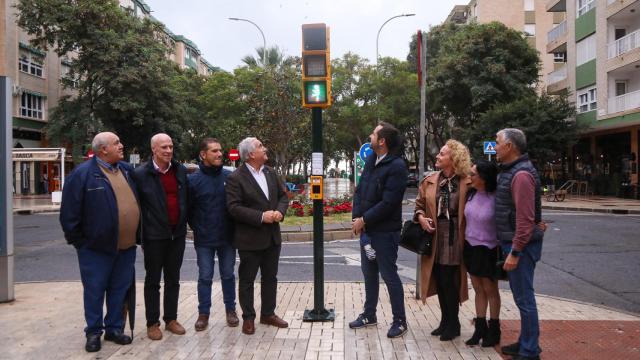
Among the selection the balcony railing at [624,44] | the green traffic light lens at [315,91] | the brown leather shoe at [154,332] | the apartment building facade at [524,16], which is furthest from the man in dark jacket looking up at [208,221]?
the apartment building facade at [524,16]

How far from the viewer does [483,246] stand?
5215 mm

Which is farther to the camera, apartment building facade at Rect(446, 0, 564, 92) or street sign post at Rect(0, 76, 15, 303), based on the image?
apartment building facade at Rect(446, 0, 564, 92)

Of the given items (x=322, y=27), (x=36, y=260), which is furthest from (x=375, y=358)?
(x=36, y=260)

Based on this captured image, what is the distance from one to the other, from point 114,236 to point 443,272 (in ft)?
10.2

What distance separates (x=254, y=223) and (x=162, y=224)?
0.89m

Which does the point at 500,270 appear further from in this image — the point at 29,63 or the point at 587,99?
the point at 29,63

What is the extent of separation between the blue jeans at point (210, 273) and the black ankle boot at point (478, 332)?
8.07 ft

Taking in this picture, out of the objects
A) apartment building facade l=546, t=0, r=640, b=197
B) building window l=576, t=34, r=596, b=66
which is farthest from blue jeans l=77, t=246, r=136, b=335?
building window l=576, t=34, r=596, b=66

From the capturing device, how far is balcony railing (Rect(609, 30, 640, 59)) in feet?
87.6

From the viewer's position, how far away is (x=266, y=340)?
5.50 m

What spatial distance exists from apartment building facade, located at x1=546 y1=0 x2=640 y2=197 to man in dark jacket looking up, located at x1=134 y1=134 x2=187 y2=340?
1027 inches

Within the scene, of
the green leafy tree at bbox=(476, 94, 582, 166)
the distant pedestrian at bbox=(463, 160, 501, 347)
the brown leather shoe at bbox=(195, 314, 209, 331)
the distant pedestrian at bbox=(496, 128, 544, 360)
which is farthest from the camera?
the green leafy tree at bbox=(476, 94, 582, 166)

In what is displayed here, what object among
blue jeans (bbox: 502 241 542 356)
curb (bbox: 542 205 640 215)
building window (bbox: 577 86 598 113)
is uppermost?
building window (bbox: 577 86 598 113)

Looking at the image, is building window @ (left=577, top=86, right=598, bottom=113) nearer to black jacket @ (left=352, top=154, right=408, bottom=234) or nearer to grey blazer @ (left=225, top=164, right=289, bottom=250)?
black jacket @ (left=352, top=154, right=408, bottom=234)
